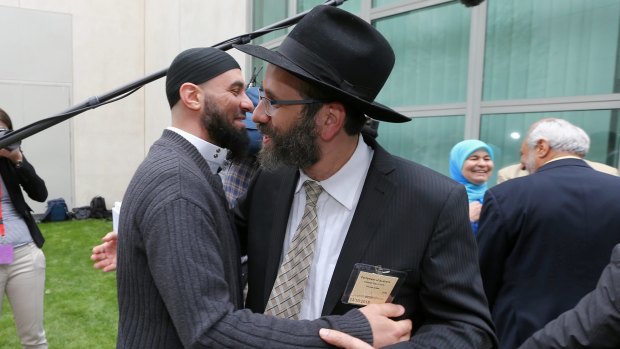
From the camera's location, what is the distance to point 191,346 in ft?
3.62

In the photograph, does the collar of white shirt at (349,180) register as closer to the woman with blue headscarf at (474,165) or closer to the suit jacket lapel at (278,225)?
the suit jacket lapel at (278,225)

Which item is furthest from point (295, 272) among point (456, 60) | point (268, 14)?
point (268, 14)

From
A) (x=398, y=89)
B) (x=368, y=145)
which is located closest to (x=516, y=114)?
(x=398, y=89)

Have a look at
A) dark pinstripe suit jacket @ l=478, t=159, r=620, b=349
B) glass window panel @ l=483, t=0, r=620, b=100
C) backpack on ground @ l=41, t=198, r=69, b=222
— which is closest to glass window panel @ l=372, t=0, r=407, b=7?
glass window panel @ l=483, t=0, r=620, b=100

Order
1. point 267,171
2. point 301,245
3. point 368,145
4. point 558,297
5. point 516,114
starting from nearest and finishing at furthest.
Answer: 1. point 301,245
2. point 368,145
3. point 267,171
4. point 558,297
5. point 516,114

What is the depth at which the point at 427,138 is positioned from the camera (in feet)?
16.1

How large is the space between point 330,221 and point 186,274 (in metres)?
0.48

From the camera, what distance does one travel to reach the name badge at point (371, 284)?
1.26 metres

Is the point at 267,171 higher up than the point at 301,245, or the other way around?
the point at 267,171

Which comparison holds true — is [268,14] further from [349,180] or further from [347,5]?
[349,180]

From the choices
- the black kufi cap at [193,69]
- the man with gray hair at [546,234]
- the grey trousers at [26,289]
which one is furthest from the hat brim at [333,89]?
the grey trousers at [26,289]

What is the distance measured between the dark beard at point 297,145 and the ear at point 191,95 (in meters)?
0.36

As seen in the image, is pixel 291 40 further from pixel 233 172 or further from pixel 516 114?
pixel 516 114

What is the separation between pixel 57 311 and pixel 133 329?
15.3ft
